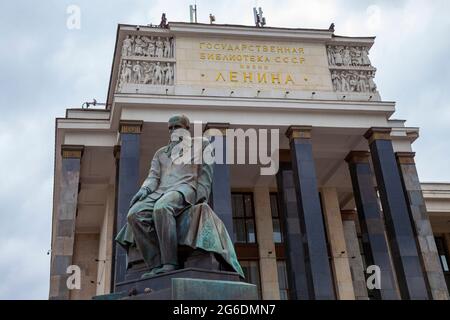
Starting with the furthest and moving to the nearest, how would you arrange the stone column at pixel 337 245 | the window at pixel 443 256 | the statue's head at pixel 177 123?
the window at pixel 443 256 < the stone column at pixel 337 245 < the statue's head at pixel 177 123

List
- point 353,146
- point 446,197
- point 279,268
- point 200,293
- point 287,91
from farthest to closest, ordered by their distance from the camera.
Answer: point 446,197, point 279,268, point 353,146, point 287,91, point 200,293

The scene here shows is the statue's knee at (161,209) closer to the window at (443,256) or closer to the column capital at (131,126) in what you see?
the column capital at (131,126)

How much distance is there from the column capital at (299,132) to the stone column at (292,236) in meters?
2.32

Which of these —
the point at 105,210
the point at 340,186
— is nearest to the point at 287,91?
the point at 340,186

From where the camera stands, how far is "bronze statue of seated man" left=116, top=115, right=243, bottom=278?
6.32 meters

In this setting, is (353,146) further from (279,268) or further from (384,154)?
(279,268)

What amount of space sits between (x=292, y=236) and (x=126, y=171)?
25.6 ft

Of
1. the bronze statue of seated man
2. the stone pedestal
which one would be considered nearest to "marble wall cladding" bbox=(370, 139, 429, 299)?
the bronze statue of seated man

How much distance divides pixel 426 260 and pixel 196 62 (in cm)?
1315

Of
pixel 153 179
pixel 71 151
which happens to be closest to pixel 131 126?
pixel 71 151

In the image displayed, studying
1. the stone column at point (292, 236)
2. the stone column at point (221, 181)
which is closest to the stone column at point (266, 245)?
the stone column at point (292, 236)

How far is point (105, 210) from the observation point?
28.2 metres

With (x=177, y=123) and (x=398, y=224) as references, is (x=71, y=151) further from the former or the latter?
(x=177, y=123)

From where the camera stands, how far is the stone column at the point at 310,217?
65.5 feet
